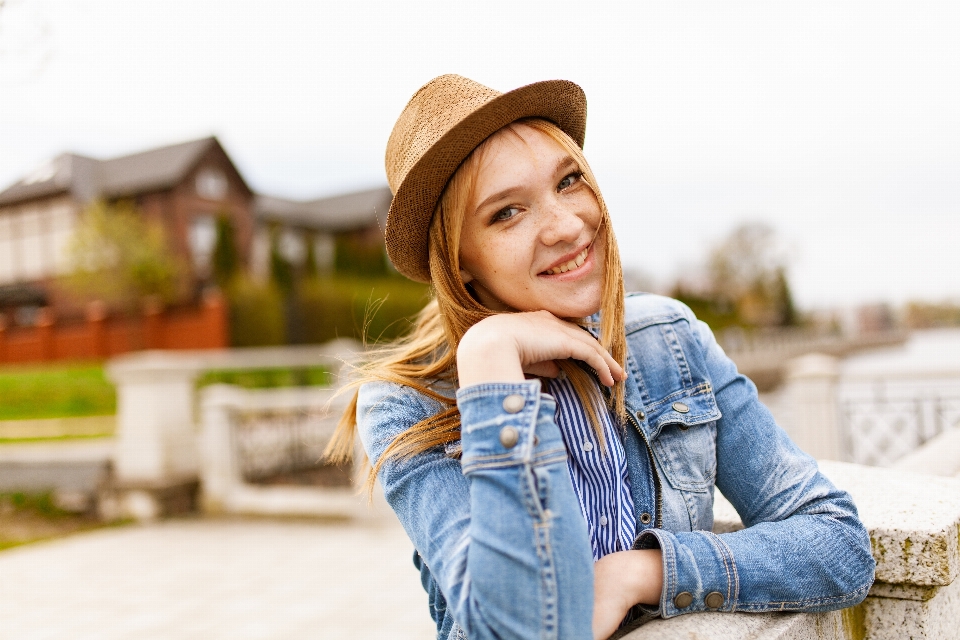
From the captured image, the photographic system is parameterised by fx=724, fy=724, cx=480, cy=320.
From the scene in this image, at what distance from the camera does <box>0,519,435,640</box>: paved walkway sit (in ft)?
17.5

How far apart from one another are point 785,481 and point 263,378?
16721mm

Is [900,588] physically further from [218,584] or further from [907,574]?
[218,584]

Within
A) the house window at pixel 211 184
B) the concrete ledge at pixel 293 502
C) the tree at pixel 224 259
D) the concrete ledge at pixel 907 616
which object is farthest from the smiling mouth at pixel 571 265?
the house window at pixel 211 184

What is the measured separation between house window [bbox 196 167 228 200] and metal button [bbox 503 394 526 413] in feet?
116

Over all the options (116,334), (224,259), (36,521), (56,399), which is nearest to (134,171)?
(116,334)

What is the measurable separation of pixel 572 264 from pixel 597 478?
45 centimetres

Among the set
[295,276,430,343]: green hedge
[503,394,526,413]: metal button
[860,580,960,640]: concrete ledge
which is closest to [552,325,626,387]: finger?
[503,394,526,413]: metal button

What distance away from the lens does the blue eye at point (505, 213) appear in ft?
4.92

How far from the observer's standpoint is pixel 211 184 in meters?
34.4

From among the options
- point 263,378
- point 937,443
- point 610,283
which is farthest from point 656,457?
point 263,378

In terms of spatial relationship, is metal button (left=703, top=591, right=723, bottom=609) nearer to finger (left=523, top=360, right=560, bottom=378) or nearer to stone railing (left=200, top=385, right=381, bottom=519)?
finger (left=523, top=360, right=560, bottom=378)

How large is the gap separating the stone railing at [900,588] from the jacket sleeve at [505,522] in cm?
27

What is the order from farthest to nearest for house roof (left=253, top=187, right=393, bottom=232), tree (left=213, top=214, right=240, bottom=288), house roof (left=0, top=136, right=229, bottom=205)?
house roof (left=253, top=187, right=393, bottom=232) → house roof (left=0, top=136, right=229, bottom=205) → tree (left=213, top=214, right=240, bottom=288)

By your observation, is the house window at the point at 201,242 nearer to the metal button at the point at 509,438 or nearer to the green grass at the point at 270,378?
the green grass at the point at 270,378
